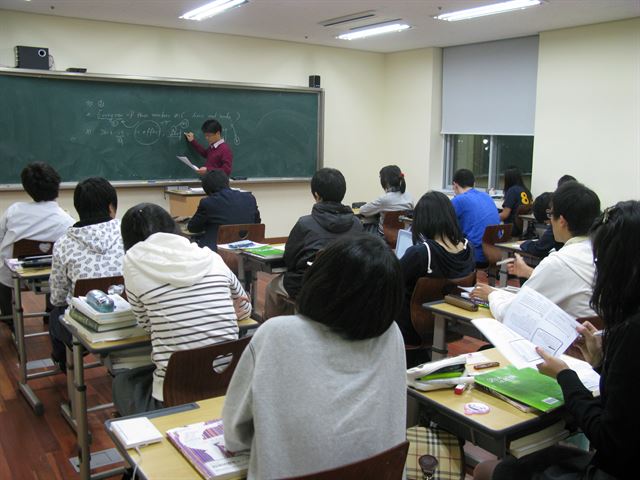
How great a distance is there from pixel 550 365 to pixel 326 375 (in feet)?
2.61

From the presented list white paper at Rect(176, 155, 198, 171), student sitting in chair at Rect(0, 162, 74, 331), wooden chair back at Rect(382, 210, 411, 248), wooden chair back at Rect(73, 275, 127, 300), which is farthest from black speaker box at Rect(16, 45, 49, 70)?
wooden chair back at Rect(73, 275, 127, 300)

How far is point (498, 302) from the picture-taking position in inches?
105

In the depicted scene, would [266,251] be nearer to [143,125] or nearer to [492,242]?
[492,242]

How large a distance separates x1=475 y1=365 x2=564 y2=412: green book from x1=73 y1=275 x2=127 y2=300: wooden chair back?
1.76 meters

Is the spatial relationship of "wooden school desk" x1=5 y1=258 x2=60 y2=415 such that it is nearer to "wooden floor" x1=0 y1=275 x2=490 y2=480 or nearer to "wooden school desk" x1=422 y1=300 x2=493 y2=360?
"wooden floor" x1=0 y1=275 x2=490 y2=480

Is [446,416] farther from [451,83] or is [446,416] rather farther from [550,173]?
[451,83]

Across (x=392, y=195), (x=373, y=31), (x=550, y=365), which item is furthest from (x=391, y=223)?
(x=550, y=365)

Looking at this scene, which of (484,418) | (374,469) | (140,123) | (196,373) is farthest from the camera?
(140,123)

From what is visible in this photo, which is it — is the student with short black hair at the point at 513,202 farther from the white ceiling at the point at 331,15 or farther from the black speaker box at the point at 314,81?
the black speaker box at the point at 314,81

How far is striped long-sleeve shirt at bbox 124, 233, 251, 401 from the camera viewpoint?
2242 millimetres

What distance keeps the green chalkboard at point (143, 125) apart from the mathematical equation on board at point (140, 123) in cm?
1

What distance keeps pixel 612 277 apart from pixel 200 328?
1389 millimetres

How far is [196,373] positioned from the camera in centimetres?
214

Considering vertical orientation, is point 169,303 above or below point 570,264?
below
